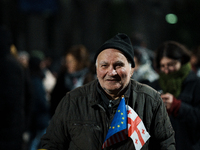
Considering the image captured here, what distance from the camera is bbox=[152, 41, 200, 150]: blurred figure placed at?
3.25 meters

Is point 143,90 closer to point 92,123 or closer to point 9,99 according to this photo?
point 92,123

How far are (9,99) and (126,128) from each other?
1505 millimetres

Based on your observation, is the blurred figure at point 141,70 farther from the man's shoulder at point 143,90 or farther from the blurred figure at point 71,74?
the man's shoulder at point 143,90

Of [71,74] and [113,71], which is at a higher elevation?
[113,71]

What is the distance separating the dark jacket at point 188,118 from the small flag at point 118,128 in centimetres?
117

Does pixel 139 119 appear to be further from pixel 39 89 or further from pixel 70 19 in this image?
pixel 70 19

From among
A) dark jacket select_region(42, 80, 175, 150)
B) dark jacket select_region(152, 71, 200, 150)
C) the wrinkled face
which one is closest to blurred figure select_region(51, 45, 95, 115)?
the wrinkled face

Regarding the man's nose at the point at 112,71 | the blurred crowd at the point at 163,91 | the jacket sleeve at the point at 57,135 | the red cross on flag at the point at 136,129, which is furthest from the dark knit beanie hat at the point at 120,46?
the blurred crowd at the point at 163,91

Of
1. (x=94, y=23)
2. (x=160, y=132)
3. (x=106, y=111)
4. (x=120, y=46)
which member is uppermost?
(x=94, y=23)

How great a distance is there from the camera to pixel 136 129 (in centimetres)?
228

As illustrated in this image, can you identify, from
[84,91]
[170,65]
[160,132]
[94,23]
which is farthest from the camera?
[94,23]

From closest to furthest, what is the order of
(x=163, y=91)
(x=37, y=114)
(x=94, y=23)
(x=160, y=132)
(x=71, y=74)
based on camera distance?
(x=160, y=132)
(x=163, y=91)
(x=71, y=74)
(x=37, y=114)
(x=94, y=23)

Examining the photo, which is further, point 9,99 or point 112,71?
point 9,99

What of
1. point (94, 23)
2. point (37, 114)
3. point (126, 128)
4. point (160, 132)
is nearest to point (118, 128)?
point (126, 128)
